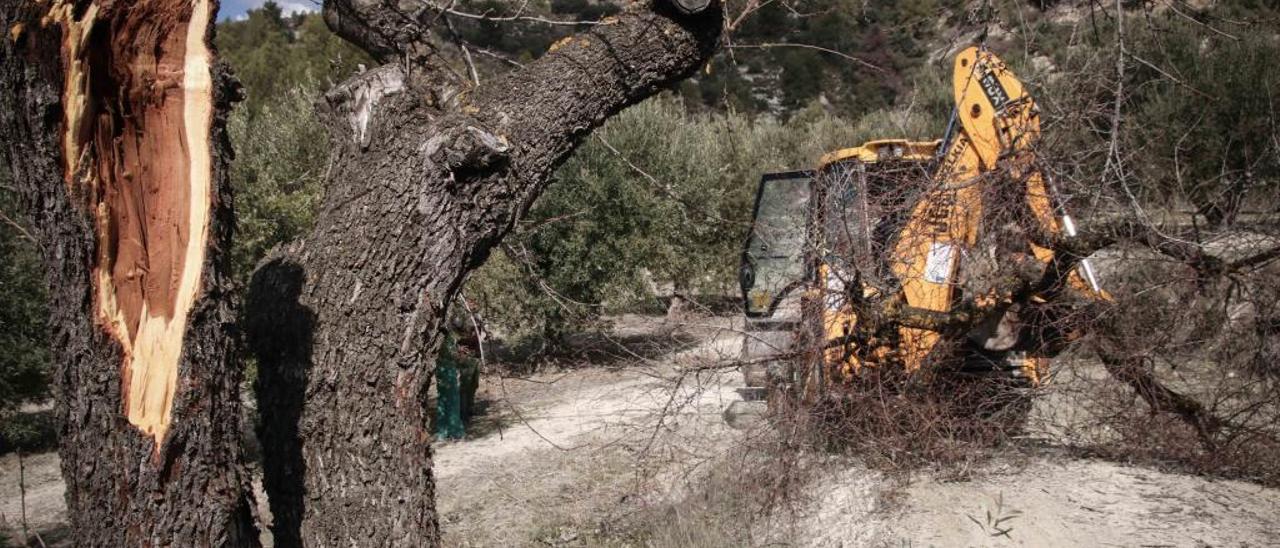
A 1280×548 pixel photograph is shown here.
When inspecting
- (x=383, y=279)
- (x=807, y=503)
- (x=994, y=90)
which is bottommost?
(x=807, y=503)

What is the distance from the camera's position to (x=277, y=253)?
10.7 feet

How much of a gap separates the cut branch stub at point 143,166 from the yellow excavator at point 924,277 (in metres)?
4.07

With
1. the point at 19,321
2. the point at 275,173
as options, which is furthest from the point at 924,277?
the point at 19,321

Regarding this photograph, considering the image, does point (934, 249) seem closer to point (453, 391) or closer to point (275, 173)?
point (453, 391)

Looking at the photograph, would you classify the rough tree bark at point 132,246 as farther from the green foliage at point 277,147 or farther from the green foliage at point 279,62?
the green foliage at point 279,62

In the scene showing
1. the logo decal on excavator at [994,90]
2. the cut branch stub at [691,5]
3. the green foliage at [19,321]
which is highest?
the logo decal on excavator at [994,90]

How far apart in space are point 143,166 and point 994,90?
5953 mm

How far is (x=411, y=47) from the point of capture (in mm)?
3352

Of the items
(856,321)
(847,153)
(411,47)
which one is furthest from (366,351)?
(847,153)

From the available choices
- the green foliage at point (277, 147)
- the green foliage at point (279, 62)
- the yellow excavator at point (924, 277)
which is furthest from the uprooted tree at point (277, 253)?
the green foliage at point (279, 62)

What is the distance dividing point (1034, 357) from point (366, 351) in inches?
192

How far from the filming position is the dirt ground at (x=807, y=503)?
213 inches

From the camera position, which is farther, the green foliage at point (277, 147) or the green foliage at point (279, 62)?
the green foliage at point (279, 62)

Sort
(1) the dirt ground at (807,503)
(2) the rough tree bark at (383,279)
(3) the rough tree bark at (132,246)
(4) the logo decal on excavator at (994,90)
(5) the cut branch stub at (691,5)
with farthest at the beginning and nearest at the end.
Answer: (4) the logo decal on excavator at (994,90) → (1) the dirt ground at (807,503) → (5) the cut branch stub at (691,5) → (2) the rough tree bark at (383,279) → (3) the rough tree bark at (132,246)
